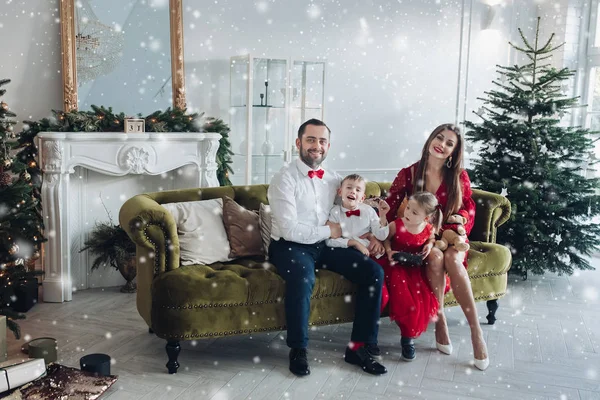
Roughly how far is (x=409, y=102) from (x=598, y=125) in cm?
159

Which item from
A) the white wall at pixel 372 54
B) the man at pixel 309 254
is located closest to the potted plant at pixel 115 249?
the white wall at pixel 372 54

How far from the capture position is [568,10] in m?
5.46

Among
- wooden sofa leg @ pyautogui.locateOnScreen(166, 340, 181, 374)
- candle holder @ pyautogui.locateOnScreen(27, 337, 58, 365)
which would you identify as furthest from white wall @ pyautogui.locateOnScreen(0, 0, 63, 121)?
wooden sofa leg @ pyautogui.locateOnScreen(166, 340, 181, 374)

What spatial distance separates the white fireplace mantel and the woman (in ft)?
5.03

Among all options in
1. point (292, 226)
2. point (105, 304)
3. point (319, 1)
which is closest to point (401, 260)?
point (292, 226)

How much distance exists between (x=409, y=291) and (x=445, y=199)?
59 cm

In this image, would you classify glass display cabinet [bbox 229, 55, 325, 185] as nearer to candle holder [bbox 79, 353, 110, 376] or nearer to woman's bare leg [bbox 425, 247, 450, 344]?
woman's bare leg [bbox 425, 247, 450, 344]

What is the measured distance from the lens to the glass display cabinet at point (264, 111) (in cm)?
471

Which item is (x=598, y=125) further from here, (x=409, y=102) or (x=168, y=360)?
(x=168, y=360)

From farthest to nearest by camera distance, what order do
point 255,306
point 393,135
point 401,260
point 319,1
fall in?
point 393,135
point 319,1
point 401,260
point 255,306

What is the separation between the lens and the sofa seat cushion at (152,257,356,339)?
286 centimetres

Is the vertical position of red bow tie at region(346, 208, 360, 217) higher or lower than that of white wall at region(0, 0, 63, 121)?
lower

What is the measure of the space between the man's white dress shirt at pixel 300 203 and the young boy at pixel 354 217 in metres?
0.07

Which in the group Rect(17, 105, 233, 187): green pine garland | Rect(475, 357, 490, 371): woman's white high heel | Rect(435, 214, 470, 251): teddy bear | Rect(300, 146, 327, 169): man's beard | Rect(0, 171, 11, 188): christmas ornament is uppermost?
Rect(17, 105, 233, 187): green pine garland
